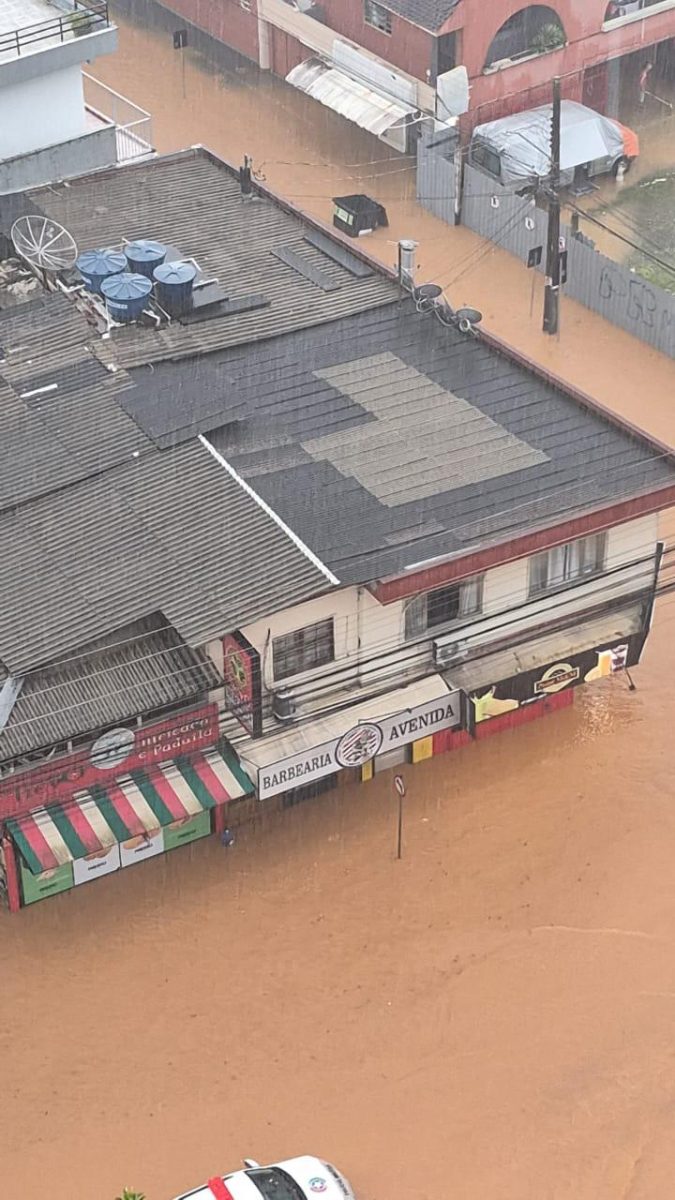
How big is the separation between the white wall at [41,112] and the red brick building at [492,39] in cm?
1464

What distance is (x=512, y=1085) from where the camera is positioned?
34.4 meters

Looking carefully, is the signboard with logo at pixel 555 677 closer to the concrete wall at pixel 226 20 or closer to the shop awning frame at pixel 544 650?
the shop awning frame at pixel 544 650

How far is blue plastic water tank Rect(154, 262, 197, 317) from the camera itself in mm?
44406

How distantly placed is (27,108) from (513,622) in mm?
21847

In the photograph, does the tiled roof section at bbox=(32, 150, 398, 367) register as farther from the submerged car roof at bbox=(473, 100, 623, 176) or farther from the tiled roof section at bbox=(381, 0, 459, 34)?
the submerged car roof at bbox=(473, 100, 623, 176)

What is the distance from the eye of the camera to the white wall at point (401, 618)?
3662 centimetres

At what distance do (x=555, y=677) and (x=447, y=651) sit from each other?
2.76m

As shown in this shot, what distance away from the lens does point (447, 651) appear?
38625mm

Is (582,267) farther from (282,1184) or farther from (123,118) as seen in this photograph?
(282,1184)

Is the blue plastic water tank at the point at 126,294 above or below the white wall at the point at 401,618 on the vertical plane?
above

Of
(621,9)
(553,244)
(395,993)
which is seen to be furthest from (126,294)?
(621,9)

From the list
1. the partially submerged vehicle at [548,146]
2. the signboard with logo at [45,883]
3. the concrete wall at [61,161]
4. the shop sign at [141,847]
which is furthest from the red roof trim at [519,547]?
the partially submerged vehicle at [548,146]

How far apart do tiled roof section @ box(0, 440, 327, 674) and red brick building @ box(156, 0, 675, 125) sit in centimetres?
2670

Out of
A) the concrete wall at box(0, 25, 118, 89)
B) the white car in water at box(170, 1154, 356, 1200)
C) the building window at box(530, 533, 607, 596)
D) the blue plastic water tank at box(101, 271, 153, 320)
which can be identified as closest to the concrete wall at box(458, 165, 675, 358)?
the concrete wall at box(0, 25, 118, 89)
